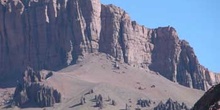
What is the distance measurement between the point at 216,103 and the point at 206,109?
40cm

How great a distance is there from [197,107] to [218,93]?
0.92 meters

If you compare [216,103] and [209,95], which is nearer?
[216,103]

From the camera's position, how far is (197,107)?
24.4 metres

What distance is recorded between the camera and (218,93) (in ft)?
79.7

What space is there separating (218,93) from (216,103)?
4.29 feet

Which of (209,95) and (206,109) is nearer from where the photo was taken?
(206,109)

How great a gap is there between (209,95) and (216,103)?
1558 millimetres

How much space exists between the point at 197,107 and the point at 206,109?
1.34m

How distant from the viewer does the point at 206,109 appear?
23.1 meters

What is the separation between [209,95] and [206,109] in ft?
5.20

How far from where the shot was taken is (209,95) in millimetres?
24594
